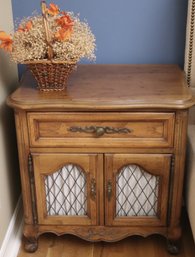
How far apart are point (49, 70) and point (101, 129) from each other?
301mm

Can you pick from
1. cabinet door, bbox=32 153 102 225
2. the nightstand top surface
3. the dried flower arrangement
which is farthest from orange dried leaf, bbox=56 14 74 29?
cabinet door, bbox=32 153 102 225

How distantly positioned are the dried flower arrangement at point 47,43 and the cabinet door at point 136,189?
421mm

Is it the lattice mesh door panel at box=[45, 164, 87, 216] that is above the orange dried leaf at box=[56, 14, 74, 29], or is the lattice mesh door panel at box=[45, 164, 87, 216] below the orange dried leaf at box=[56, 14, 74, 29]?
below

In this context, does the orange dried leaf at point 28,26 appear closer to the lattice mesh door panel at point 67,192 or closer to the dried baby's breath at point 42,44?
the dried baby's breath at point 42,44

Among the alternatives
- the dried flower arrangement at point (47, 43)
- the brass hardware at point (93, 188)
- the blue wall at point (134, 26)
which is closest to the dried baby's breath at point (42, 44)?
the dried flower arrangement at point (47, 43)

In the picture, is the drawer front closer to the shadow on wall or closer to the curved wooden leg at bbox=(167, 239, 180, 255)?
the shadow on wall

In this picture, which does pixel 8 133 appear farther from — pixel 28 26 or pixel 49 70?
pixel 28 26

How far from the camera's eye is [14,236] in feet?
5.84

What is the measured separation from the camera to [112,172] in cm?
156

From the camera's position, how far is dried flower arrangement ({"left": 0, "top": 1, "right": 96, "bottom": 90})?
1408 mm

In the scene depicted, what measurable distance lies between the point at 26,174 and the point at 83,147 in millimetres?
279

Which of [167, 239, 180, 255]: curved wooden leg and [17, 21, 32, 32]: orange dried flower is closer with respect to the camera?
[17, 21, 32, 32]: orange dried flower

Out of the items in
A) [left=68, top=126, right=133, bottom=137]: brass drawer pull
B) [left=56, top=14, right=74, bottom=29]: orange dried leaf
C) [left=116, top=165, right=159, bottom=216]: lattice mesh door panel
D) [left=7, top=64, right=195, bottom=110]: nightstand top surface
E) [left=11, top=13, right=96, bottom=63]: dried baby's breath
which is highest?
[left=56, top=14, right=74, bottom=29]: orange dried leaf

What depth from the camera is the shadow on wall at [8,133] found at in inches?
63.3
